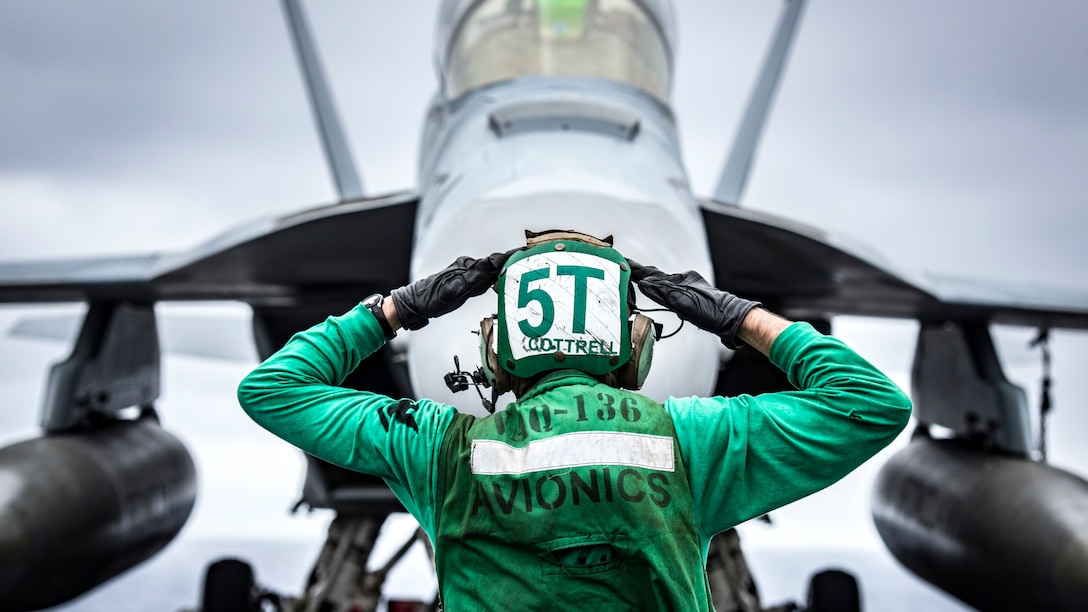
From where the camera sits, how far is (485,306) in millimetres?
2410

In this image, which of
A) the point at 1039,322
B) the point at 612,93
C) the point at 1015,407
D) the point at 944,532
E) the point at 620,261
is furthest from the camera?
the point at 1039,322

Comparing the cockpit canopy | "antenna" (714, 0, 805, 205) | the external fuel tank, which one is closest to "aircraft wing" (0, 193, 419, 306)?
the cockpit canopy

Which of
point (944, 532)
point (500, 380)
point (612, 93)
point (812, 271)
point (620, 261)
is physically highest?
point (612, 93)

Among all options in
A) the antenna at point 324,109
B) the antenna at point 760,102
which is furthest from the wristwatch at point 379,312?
the antenna at point 324,109

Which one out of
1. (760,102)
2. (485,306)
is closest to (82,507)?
(485,306)

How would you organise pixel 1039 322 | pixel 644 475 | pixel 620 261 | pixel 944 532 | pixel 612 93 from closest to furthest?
pixel 644 475
pixel 620 261
pixel 612 93
pixel 944 532
pixel 1039 322

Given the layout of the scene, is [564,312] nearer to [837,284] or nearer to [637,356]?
[637,356]

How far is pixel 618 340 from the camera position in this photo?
1.42 meters

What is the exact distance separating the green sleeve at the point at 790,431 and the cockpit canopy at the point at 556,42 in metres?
2.92

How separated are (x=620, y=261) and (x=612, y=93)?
9.01 ft

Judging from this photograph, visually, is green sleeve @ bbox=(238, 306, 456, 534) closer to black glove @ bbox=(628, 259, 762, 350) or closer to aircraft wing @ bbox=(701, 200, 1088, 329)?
black glove @ bbox=(628, 259, 762, 350)

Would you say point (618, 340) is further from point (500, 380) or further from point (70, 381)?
point (70, 381)

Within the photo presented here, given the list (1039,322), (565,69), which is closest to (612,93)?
(565,69)

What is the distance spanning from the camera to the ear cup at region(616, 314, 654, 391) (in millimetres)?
1496
